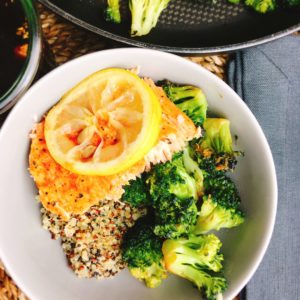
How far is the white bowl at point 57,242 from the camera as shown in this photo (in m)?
1.71

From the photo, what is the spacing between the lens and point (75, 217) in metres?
1.83

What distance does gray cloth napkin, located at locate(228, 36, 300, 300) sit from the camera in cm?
198

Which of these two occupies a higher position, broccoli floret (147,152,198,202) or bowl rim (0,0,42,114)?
bowl rim (0,0,42,114)

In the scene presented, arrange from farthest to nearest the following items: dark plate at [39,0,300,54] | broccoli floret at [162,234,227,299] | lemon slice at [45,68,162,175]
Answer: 1. dark plate at [39,0,300,54]
2. broccoli floret at [162,234,227,299]
3. lemon slice at [45,68,162,175]

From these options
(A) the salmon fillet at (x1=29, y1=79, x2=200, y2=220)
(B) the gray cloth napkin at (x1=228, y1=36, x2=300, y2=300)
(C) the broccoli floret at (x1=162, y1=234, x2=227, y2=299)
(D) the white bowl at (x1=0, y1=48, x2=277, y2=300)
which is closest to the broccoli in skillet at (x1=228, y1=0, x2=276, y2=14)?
(B) the gray cloth napkin at (x1=228, y1=36, x2=300, y2=300)

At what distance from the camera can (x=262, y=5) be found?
1948 mm

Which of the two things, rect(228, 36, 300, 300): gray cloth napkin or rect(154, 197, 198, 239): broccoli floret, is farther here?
rect(228, 36, 300, 300): gray cloth napkin

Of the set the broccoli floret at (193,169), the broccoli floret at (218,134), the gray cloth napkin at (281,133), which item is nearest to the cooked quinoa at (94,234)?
the broccoli floret at (193,169)

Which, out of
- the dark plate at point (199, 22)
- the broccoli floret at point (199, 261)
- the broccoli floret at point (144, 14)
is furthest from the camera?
the dark plate at point (199, 22)

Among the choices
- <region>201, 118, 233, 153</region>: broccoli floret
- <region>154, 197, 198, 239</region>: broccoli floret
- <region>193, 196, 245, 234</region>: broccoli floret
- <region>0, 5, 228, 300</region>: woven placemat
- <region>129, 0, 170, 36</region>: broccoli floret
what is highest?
<region>129, 0, 170, 36</region>: broccoli floret

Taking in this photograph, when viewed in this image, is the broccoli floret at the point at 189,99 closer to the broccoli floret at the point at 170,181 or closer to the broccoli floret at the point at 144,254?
the broccoli floret at the point at 170,181

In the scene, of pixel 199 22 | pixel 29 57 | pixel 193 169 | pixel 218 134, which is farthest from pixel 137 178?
pixel 199 22

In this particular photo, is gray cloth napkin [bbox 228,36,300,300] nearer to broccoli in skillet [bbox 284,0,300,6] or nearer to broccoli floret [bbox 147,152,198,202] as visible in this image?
broccoli in skillet [bbox 284,0,300,6]

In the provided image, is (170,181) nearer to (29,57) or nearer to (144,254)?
(144,254)
